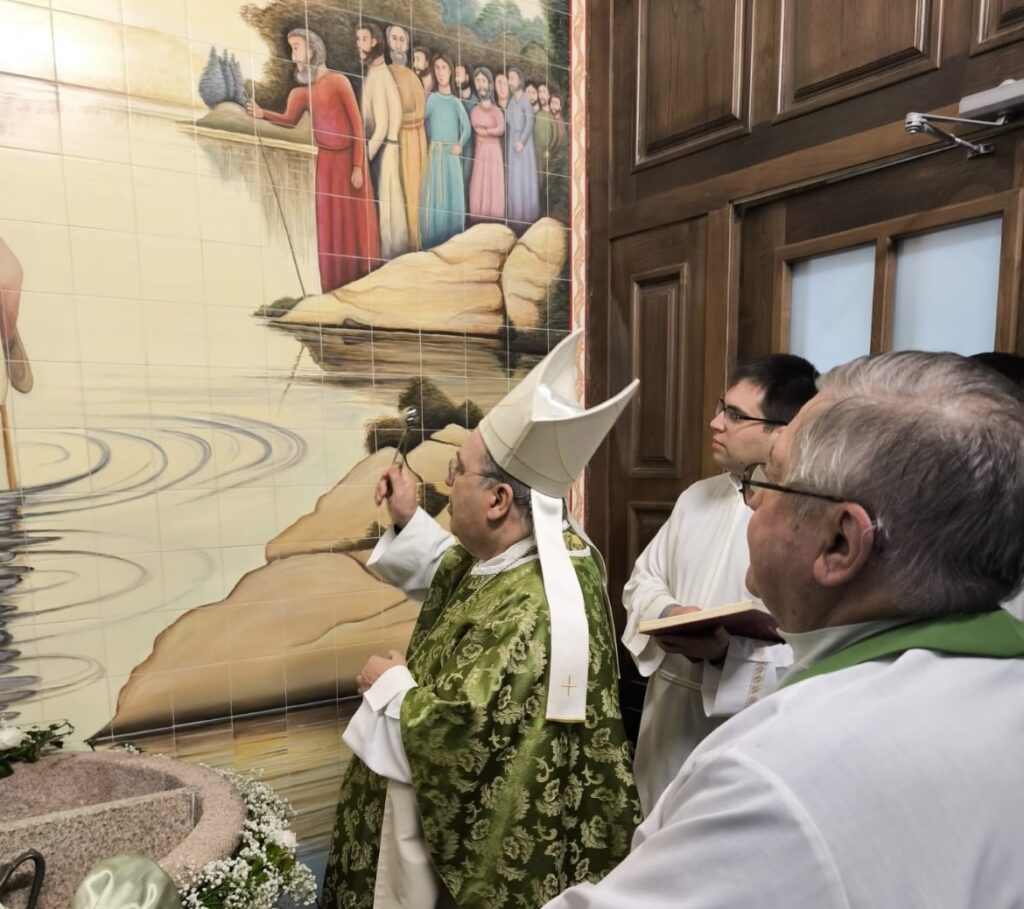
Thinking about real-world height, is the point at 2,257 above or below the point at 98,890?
above

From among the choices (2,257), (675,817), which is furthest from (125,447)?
(675,817)

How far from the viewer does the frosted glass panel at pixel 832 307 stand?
226 centimetres

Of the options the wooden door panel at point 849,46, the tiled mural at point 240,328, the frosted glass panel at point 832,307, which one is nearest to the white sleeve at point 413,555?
the tiled mural at point 240,328

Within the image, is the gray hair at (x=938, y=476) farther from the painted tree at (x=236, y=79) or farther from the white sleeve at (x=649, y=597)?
the painted tree at (x=236, y=79)

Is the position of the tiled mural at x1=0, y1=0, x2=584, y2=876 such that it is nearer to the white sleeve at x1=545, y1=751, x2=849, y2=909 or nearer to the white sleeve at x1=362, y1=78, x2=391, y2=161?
the white sleeve at x1=362, y1=78, x2=391, y2=161

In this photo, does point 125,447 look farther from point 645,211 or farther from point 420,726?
point 645,211

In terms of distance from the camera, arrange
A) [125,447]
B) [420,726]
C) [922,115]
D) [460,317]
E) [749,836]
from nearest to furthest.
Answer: [749,836]
[420,726]
[922,115]
[125,447]
[460,317]

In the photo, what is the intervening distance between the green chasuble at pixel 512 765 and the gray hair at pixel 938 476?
35.6 inches

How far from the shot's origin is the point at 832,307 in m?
2.35

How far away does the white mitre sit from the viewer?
1568 mm

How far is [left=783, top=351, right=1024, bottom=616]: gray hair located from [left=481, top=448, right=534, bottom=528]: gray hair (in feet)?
3.20

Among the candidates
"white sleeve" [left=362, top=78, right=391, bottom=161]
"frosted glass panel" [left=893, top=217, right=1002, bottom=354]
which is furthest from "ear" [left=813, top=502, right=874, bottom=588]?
"white sleeve" [left=362, top=78, right=391, bottom=161]

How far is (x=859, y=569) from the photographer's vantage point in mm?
822

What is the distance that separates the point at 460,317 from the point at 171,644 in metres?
1.51
